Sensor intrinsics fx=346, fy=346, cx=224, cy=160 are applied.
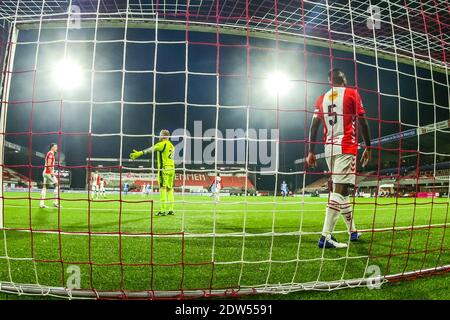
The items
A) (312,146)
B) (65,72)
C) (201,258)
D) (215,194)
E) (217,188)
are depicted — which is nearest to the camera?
(65,72)

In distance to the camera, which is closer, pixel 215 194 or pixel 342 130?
pixel 215 194

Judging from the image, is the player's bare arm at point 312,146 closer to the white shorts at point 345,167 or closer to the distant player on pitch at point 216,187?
the white shorts at point 345,167

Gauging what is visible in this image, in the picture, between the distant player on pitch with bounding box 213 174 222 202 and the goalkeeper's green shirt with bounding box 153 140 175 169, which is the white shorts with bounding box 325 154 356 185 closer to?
the distant player on pitch with bounding box 213 174 222 202

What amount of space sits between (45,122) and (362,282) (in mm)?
46062

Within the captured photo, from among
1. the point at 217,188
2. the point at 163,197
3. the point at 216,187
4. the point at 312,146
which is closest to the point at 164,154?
the point at 163,197

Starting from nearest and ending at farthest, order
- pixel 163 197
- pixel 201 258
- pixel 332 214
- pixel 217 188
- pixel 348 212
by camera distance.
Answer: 1. pixel 201 258
2. pixel 332 214
3. pixel 348 212
4. pixel 163 197
5. pixel 217 188

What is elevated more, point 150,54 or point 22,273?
point 150,54

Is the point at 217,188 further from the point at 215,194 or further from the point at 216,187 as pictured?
the point at 215,194

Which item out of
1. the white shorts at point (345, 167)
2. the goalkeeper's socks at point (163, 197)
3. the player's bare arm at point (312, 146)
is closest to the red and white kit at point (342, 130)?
the white shorts at point (345, 167)

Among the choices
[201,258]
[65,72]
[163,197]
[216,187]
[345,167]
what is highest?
[65,72]

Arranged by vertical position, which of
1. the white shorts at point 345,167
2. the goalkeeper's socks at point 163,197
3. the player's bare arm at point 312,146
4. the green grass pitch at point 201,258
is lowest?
the green grass pitch at point 201,258

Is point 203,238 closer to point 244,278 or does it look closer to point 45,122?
point 244,278
